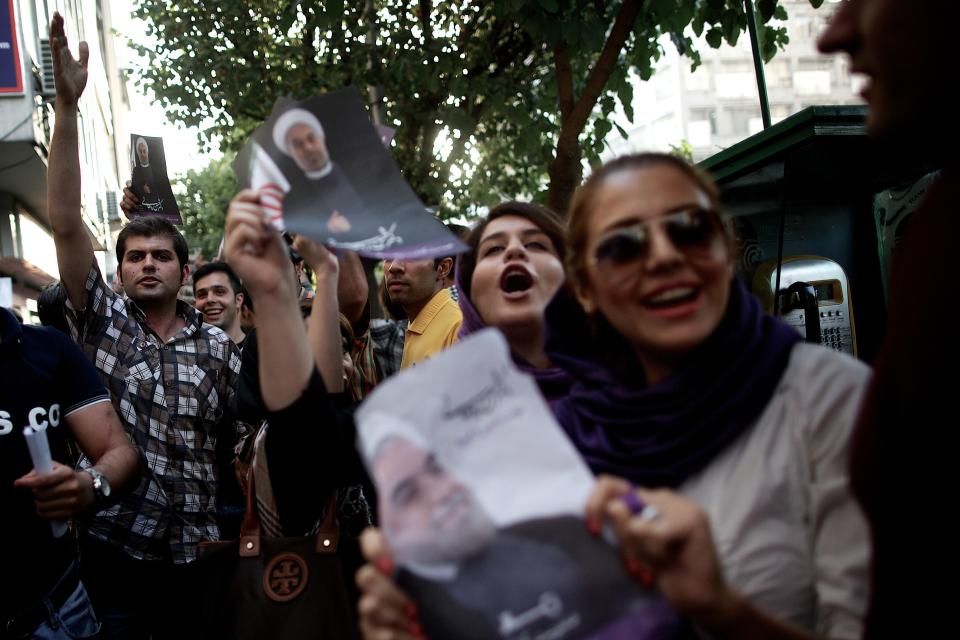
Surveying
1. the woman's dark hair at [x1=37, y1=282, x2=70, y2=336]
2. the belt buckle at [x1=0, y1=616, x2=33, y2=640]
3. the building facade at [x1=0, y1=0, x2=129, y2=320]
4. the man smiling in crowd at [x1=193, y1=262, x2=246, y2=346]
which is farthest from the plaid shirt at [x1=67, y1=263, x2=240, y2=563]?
the man smiling in crowd at [x1=193, y1=262, x2=246, y2=346]

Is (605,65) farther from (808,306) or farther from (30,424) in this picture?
(30,424)

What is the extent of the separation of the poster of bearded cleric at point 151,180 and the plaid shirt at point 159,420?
74 cm

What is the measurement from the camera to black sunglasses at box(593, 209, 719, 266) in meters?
1.53

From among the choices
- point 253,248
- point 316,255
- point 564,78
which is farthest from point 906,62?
point 564,78

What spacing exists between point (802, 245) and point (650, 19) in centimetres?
165

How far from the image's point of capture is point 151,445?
366 cm

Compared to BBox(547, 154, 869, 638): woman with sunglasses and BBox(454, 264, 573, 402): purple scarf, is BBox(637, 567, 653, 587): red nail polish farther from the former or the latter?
BBox(454, 264, 573, 402): purple scarf

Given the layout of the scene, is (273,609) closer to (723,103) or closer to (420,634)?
(420,634)

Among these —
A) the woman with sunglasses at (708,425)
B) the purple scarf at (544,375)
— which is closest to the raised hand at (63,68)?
the purple scarf at (544,375)

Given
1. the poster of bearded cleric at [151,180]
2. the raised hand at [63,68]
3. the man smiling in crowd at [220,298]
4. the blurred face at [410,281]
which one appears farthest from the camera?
the man smiling in crowd at [220,298]

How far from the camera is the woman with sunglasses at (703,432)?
46.6 inches

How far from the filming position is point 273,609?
2318 millimetres

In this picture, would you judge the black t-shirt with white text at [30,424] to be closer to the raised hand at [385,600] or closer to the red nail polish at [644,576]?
the raised hand at [385,600]

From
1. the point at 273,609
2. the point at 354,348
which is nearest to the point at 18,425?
the point at 273,609
